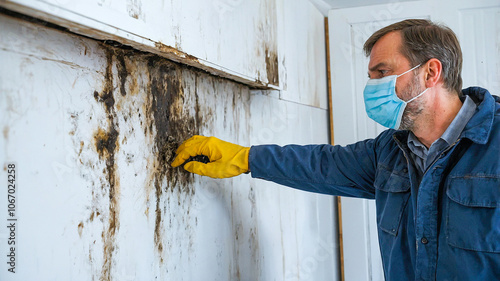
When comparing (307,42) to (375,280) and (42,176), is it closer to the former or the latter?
(375,280)

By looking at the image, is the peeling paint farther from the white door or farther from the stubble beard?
the white door

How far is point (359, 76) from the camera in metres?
2.44

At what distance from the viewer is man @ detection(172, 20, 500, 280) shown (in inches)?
43.0

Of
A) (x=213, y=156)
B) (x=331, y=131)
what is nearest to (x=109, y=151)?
(x=213, y=156)

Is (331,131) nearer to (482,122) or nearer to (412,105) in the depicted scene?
(412,105)

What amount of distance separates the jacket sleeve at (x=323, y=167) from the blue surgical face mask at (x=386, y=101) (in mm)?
186

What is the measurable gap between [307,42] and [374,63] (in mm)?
930

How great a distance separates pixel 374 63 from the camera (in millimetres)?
1332

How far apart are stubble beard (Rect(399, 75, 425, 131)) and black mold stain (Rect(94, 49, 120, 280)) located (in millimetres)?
819

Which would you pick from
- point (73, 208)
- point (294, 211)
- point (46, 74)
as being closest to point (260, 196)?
point (294, 211)

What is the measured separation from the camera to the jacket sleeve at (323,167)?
4.63ft

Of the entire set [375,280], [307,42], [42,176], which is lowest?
[375,280]

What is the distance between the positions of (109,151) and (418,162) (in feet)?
2.91

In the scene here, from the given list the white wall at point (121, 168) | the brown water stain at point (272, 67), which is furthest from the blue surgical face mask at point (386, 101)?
the white wall at point (121, 168)
